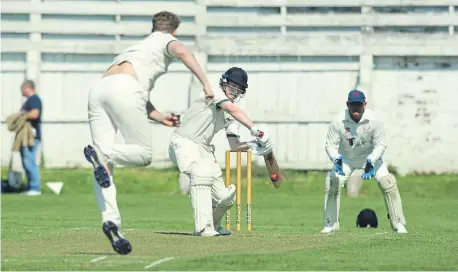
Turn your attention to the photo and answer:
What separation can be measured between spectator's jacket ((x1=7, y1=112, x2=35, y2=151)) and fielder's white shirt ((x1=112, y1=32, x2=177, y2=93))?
38.7 ft

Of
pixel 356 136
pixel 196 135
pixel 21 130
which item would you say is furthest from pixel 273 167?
pixel 21 130

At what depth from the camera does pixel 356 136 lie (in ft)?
50.1

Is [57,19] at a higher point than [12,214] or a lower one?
higher

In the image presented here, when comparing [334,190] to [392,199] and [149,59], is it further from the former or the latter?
[149,59]

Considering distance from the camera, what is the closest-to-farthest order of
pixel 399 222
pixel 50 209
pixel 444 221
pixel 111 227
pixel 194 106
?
pixel 111 227 < pixel 194 106 < pixel 399 222 < pixel 444 221 < pixel 50 209

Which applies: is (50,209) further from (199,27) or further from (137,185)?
(199,27)

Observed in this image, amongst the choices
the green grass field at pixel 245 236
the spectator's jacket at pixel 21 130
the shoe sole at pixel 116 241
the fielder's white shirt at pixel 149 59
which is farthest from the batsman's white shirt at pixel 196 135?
the spectator's jacket at pixel 21 130

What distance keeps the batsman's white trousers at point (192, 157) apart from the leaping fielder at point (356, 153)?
2.45 m

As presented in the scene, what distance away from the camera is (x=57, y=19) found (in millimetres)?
24891

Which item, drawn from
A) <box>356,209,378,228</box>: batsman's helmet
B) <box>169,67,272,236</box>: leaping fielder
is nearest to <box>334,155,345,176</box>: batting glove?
<box>356,209,378,228</box>: batsman's helmet

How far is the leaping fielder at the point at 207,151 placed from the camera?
12367 millimetres

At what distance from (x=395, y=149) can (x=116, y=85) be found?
13538mm

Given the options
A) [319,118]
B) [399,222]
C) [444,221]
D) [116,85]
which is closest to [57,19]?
[319,118]

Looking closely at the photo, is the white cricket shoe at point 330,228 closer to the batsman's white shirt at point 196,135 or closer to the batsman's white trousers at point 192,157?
the batsman's white trousers at point 192,157
